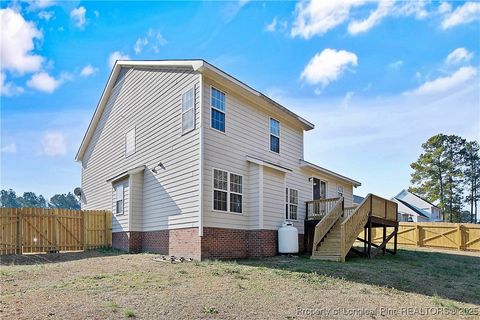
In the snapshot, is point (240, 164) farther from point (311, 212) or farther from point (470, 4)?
point (470, 4)

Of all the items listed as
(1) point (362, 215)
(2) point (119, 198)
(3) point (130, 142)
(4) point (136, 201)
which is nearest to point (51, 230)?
(2) point (119, 198)

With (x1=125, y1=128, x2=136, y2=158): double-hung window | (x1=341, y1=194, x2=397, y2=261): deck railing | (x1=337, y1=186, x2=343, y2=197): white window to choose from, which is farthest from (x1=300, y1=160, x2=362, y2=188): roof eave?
(x1=125, y1=128, x2=136, y2=158): double-hung window

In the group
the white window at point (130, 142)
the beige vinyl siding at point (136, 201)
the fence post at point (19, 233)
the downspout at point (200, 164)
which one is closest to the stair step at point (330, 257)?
the downspout at point (200, 164)

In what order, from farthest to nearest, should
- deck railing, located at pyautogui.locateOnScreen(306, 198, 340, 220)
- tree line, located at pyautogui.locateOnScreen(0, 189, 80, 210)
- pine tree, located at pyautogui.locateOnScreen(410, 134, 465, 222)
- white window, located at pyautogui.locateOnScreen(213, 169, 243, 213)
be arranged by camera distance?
tree line, located at pyautogui.locateOnScreen(0, 189, 80, 210)
pine tree, located at pyautogui.locateOnScreen(410, 134, 465, 222)
deck railing, located at pyautogui.locateOnScreen(306, 198, 340, 220)
white window, located at pyautogui.locateOnScreen(213, 169, 243, 213)

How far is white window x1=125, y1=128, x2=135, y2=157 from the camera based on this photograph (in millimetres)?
17773

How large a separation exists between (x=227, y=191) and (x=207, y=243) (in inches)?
84.3

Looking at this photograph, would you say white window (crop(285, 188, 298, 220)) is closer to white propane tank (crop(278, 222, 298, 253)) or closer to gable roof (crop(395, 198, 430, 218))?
white propane tank (crop(278, 222, 298, 253))

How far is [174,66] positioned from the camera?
14938 millimetres

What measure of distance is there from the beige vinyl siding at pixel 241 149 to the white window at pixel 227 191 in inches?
8.7

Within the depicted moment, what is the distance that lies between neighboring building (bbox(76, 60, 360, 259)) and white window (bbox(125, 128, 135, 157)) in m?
0.05

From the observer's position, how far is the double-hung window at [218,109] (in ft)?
45.4

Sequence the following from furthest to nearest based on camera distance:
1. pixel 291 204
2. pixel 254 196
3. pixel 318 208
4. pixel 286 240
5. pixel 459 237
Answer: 1. pixel 459 237
2. pixel 318 208
3. pixel 291 204
4. pixel 286 240
5. pixel 254 196

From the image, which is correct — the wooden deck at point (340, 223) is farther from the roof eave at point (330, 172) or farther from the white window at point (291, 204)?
the roof eave at point (330, 172)

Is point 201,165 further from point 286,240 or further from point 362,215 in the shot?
point 362,215
